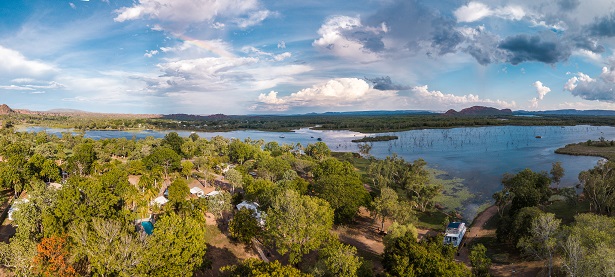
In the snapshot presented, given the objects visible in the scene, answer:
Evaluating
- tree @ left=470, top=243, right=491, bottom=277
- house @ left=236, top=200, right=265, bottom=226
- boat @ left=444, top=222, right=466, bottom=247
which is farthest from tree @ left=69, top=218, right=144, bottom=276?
boat @ left=444, top=222, right=466, bottom=247

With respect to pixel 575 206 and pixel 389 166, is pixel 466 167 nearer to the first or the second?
pixel 389 166

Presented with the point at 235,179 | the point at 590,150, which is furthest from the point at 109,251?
the point at 590,150

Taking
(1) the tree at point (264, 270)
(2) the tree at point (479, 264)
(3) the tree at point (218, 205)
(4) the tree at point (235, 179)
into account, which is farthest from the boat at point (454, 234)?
(4) the tree at point (235, 179)

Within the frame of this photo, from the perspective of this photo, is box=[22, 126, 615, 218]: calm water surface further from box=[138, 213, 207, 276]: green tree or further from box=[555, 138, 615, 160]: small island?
box=[138, 213, 207, 276]: green tree

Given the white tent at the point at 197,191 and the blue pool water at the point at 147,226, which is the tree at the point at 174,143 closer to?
the white tent at the point at 197,191

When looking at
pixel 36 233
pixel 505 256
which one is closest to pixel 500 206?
pixel 505 256

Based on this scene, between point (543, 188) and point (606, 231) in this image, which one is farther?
point (543, 188)

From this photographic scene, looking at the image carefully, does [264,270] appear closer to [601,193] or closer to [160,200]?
[160,200]
